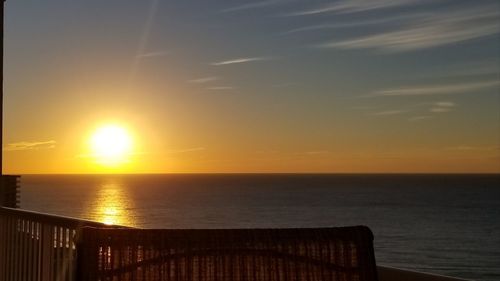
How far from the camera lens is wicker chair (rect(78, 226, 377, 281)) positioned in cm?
199

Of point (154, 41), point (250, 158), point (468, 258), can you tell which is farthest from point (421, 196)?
point (154, 41)

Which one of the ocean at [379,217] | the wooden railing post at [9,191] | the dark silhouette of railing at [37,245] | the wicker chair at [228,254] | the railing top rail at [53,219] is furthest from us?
the ocean at [379,217]

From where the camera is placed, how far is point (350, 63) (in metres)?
44.2

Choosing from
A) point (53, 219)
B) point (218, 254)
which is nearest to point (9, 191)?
point (53, 219)

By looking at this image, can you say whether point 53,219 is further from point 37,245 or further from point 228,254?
point 228,254

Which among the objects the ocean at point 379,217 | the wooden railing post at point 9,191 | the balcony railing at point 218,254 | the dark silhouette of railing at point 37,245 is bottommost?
the balcony railing at point 218,254

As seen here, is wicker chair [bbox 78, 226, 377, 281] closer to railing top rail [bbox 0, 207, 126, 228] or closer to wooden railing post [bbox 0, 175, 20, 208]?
railing top rail [bbox 0, 207, 126, 228]

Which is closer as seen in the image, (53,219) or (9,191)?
(53,219)

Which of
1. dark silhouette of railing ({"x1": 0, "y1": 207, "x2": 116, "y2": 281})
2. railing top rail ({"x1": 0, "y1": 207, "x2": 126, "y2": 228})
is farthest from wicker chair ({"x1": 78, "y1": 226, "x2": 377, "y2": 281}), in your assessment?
dark silhouette of railing ({"x1": 0, "y1": 207, "x2": 116, "y2": 281})

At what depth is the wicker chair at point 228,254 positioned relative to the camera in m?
1.99

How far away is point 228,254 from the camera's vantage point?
2047mm

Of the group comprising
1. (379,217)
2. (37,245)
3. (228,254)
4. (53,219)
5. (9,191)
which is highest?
(379,217)

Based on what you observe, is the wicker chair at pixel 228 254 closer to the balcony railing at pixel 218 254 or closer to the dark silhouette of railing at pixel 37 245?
the balcony railing at pixel 218 254

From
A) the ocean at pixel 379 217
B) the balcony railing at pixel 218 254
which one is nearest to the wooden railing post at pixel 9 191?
the balcony railing at pixel 218 254
